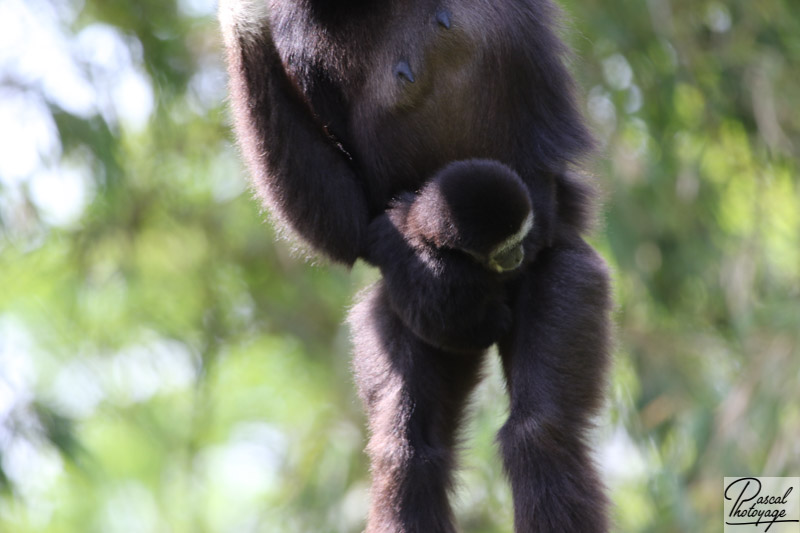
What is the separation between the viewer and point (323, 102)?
3340mm

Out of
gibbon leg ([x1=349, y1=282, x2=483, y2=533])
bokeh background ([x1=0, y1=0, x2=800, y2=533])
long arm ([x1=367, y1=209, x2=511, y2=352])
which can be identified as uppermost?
long arm ([x1=367, y1=209, x2=511, y2=352])

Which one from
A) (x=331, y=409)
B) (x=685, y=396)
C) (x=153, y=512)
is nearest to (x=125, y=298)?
(x=331, y=409)

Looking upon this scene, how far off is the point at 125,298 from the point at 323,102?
713 cm

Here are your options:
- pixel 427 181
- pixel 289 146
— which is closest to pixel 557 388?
pixel 427 181

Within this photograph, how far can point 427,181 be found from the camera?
3.19 m

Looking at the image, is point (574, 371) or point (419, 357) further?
point (419, 357)

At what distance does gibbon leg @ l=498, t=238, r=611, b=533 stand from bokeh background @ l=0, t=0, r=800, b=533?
2395 millimetres

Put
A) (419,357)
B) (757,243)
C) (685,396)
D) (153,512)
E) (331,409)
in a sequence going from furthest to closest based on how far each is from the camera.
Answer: (153,512), (331,409), (685,396), (757,243), (419,357)

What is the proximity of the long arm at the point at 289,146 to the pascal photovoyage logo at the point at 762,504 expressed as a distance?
2595mm

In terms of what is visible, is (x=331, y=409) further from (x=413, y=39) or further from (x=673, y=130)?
(x=413, y=39)

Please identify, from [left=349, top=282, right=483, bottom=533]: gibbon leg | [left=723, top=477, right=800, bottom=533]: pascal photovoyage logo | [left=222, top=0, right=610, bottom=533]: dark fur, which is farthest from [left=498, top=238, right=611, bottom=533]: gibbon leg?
[left=723, top=477, right=800, bottom=533]: pascal photovoyage logo

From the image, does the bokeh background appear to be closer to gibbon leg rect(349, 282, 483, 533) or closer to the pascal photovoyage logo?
the pascal photovoyage logo

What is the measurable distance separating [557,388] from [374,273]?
9.47ft

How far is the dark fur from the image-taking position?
310 cm
